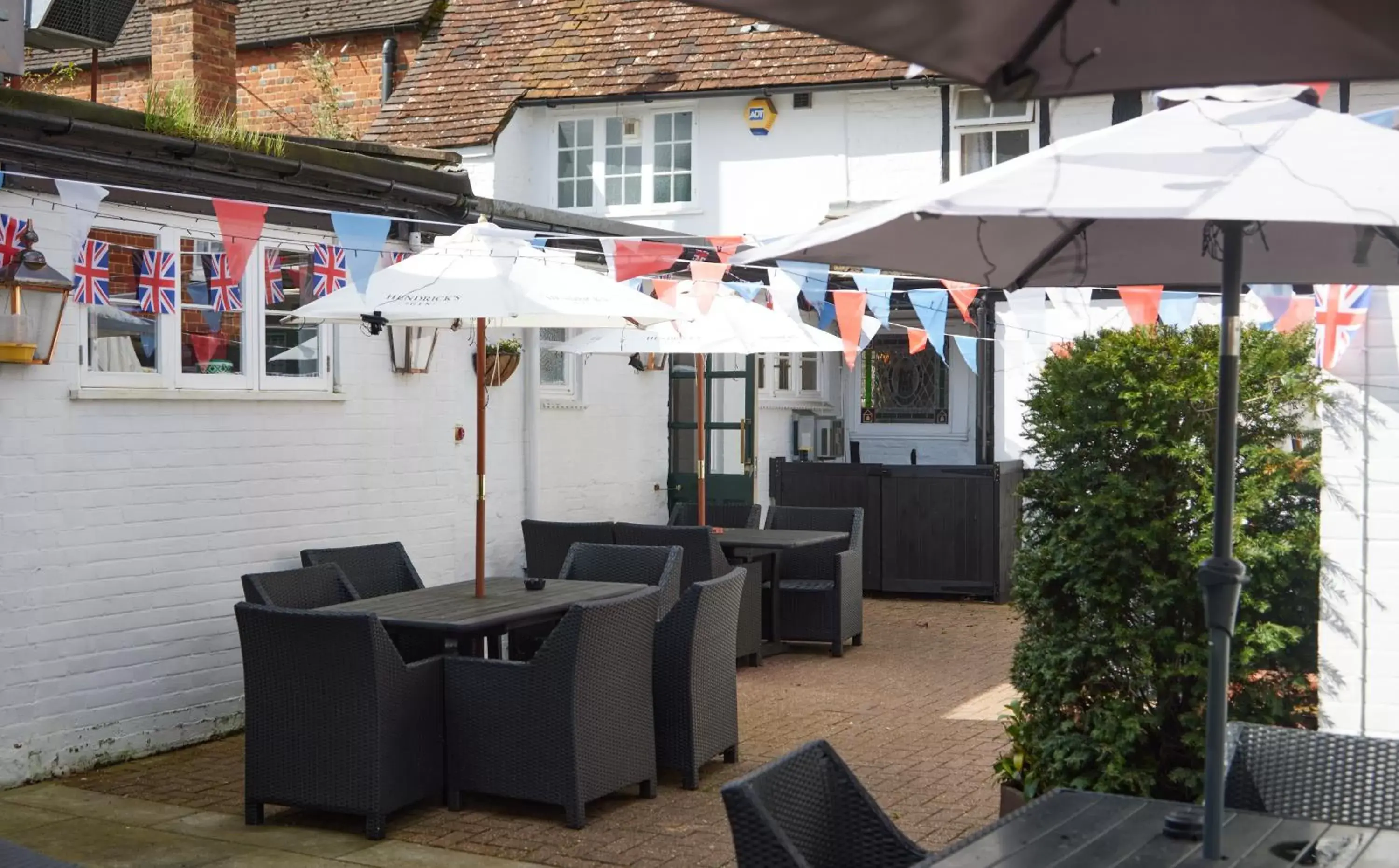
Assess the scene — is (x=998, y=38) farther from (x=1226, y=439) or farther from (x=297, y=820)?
(x=297, y=820)

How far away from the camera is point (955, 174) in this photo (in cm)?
1527

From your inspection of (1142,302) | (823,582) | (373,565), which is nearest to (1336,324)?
(1142,302)

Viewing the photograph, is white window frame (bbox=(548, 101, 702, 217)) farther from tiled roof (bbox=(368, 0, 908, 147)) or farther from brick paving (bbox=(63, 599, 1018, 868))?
brick paving (bbox=(63, 599, 1018, 868))

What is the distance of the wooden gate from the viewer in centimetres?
1288

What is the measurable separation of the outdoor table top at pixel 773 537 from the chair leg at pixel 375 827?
3.71 metres

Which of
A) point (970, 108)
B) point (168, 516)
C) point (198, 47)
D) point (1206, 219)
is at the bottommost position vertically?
point (168, 516)

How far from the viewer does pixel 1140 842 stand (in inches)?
126

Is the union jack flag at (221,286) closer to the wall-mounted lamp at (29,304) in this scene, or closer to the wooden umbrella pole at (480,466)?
the wall-mounted lamp at (29,304)

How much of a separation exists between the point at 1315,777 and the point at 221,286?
5.51 meters

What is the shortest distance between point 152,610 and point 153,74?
518 centimetres

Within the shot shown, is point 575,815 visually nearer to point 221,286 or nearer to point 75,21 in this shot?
point 221,286

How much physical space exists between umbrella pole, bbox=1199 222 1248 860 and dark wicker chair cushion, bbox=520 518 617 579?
6.13 meters

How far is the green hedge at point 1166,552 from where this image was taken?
16.3 feet

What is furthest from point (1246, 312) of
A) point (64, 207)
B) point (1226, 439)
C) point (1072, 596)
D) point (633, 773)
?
point (64, 207)
